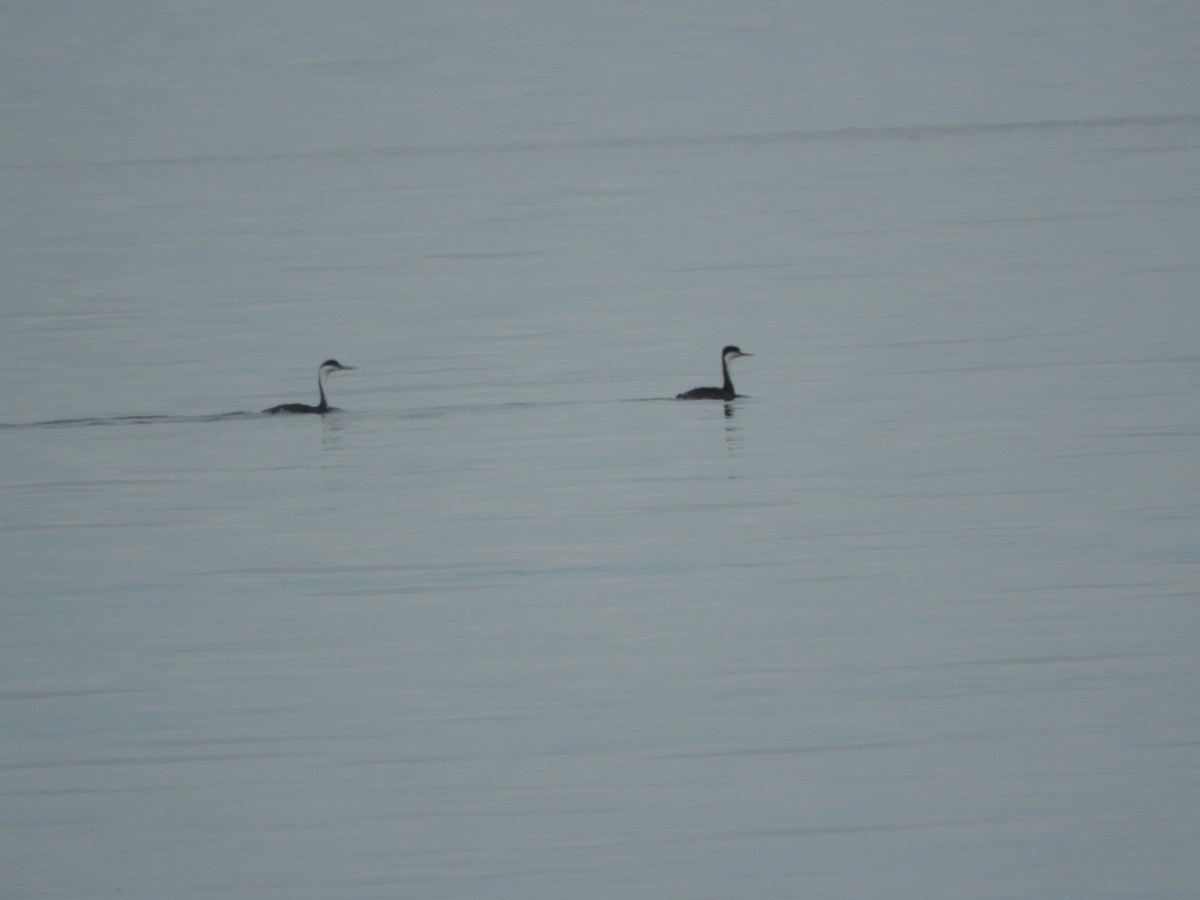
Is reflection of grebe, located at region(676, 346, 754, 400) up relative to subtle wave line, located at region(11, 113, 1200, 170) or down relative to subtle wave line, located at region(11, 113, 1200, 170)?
down

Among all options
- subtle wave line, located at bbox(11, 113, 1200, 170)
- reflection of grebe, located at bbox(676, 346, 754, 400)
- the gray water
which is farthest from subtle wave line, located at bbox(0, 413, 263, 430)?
subtle wave line, located at bbox(11, 113, 1200, 170)

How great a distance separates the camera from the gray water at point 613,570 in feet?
32.4

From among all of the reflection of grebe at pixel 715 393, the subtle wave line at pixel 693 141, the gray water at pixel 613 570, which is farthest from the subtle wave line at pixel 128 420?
the subtle wave line at pixel 693 141

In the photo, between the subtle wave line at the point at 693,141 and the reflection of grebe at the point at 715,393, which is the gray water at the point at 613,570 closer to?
the reflection of grebe at the point at 715,393

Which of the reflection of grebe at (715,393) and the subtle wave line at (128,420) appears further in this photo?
the reflection of grebe at (715,393)

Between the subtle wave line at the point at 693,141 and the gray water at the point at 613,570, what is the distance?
29027 mm

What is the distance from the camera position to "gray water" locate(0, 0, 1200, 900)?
987cm

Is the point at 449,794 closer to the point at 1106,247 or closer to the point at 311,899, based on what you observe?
the point at 311,899

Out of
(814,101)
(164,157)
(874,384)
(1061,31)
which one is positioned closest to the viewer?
(874,384)

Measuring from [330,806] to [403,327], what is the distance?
75.3 feet

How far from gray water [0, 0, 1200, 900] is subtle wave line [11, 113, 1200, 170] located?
95.2ft

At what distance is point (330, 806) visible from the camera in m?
10.2

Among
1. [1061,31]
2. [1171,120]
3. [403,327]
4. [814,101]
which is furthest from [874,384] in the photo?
[1061,31]

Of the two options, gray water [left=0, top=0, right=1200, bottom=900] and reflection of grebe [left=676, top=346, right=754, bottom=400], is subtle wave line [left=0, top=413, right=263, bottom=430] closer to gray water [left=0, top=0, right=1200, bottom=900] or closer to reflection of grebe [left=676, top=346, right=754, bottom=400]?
gray water [left=0, top=0, right=1200, bottom=900]
